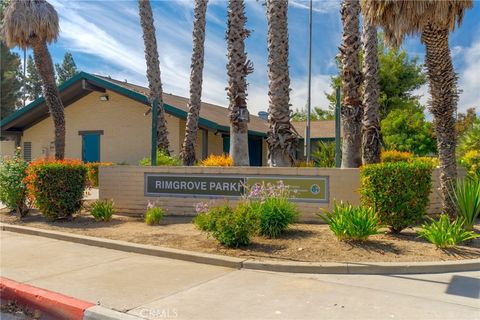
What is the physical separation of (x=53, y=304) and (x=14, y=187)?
23.9ft

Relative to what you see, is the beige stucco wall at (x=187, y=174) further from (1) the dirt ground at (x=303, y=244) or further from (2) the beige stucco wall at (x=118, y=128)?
(2) the beige stucco wall at (x=118, y=128)

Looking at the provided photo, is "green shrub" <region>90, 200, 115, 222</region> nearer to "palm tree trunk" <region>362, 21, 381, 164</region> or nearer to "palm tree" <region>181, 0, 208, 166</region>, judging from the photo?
"palm tree" <region>181, 0, 208, 166</region>

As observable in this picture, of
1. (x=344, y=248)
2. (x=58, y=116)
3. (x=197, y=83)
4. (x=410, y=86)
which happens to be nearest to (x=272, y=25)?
(x=197, y=83)

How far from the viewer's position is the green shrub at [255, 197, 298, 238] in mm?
8289

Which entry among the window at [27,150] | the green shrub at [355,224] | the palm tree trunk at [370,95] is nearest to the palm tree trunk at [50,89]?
the palm tree trunk at [370,95]

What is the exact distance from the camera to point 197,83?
16.7 meters

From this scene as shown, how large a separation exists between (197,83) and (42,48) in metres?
5.64

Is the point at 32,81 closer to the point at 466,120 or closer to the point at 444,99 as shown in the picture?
the point at 466,120

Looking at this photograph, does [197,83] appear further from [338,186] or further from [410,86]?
[410,86]

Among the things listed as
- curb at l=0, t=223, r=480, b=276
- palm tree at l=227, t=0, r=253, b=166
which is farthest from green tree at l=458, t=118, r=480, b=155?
curb at l=0, t=223, r=480, b=276

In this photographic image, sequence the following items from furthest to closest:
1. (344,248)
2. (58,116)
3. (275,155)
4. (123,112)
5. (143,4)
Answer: (123,112), (143,4), (58,116), (275,155), (344,248)

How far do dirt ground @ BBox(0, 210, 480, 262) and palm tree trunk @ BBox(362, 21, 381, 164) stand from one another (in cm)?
386

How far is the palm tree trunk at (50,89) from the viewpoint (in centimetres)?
1598

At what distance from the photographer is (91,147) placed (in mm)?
23312
